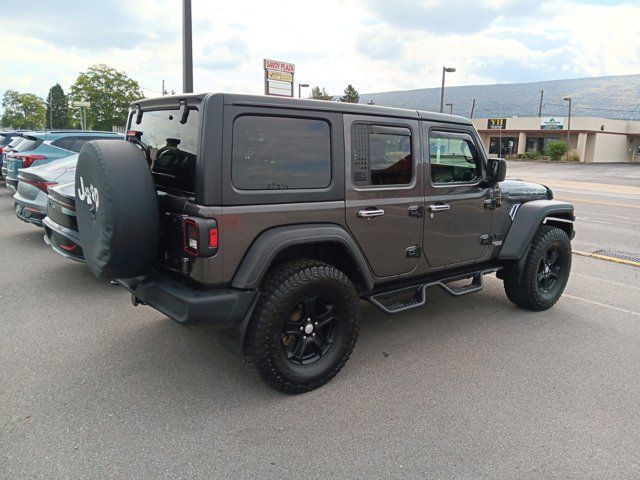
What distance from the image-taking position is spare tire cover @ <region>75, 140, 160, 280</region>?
9.48 feet

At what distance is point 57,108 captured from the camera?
101 m

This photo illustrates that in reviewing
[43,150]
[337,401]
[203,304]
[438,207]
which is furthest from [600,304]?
[43,150]

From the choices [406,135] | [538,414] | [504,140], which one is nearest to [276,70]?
[406,135]

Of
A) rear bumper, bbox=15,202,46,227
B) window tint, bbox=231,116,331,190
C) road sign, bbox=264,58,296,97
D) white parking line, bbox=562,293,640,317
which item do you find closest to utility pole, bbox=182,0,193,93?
rear bumper, bbox=15,202,46,227

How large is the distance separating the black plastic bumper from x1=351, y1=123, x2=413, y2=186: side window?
120cm

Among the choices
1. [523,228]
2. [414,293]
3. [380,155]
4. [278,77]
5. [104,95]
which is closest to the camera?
[380,155]

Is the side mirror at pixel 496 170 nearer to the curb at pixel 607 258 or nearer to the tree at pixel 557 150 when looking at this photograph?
the curb at pixel 607 258

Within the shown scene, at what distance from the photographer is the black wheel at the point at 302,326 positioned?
307 cm

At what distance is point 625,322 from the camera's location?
4.77 m

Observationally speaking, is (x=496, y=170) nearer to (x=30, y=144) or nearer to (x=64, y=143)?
(x=64, y=143)

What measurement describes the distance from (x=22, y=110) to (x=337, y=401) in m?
100.0

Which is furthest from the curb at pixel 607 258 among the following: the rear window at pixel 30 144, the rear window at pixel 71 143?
the rear window at pixel 30 144

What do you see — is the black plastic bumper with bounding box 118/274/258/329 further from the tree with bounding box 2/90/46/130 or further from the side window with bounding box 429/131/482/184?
the tree with bounding box 2/90/46/130

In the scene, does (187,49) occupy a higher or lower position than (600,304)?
higher
